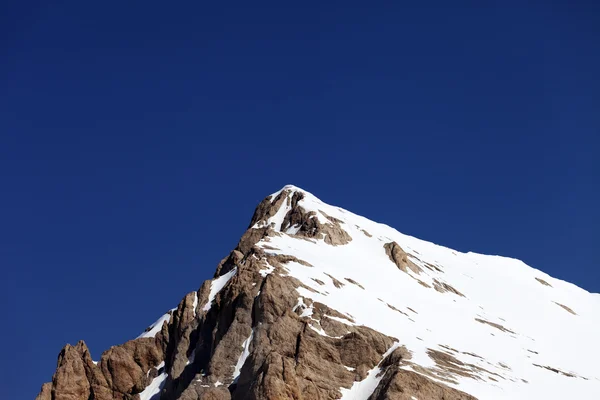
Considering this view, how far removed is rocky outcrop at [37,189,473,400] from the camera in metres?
84.0

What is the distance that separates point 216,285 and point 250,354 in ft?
78.8

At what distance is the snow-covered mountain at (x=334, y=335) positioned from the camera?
288 feet

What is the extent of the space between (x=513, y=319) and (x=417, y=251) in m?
26.0

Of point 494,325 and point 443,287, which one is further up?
point 443,287

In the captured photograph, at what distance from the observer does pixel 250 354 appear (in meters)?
90.3

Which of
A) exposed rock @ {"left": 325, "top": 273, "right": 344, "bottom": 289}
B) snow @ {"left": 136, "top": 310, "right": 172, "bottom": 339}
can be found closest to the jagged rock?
snow @ {"left": 136, "top": 310, "right": 172, "bottom": 339}

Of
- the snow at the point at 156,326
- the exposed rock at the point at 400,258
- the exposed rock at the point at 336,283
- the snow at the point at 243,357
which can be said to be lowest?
the snow at the point at 243,357

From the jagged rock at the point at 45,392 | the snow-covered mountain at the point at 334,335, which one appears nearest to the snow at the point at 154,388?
the snow-covered mountain at the point at 334,335

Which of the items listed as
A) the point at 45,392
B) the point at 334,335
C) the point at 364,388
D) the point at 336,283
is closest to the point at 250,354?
the point at 334,335

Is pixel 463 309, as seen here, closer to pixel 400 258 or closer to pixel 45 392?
pixel 400 258

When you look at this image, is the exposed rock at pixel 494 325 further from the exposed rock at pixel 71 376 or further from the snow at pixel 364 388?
the exposed rock at pixel 71 376

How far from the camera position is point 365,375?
290ft

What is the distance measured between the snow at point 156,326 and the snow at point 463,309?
16.5 meters

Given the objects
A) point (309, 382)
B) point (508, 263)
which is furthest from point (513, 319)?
point (309, 382)
